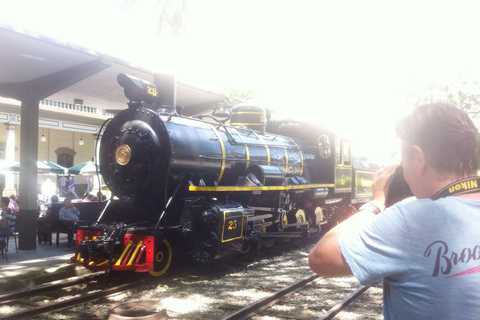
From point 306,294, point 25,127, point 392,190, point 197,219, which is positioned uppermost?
point 25,127

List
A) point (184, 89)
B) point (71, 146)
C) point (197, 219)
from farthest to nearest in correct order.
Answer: point (71, 146) < point (184, 89) < point (197, 219)

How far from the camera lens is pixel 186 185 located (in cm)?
716

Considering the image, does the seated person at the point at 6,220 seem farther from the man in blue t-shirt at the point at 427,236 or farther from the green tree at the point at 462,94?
the green tree at the point at 462,94

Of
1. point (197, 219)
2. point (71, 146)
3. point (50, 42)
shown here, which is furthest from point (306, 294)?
point (71, 146)

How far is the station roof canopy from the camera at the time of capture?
7.26 m

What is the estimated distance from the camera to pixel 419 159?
1425 millimetres

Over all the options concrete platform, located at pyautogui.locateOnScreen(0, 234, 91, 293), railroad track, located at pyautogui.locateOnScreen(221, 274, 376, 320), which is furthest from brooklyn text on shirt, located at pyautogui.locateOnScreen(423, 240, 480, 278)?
concrete platform, located at pyautogui.locateOnScreen(0, 234, 91, 293)

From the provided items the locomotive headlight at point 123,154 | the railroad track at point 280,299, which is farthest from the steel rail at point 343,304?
the locomotive headlight at point 123,154

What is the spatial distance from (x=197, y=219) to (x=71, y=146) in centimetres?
2094

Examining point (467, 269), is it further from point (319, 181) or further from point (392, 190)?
point (319, 181)

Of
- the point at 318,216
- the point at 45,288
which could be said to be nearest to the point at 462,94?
the point at 318,216

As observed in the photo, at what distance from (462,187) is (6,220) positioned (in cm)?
862

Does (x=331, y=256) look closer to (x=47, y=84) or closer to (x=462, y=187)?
(x=462, y=187)

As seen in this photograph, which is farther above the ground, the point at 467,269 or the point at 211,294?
the point at 467,269
